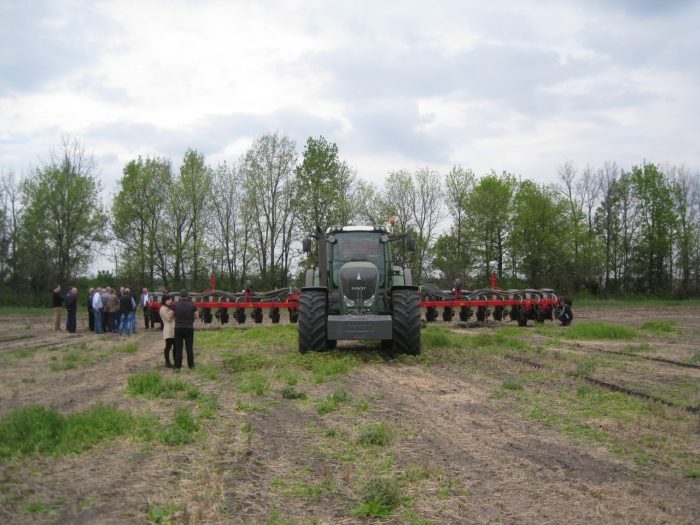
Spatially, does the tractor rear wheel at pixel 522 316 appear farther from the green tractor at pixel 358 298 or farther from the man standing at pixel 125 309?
the man standing at pixel 125 309

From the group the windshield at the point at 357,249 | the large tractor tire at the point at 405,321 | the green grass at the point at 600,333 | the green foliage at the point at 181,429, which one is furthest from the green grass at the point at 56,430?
the green grass at the point at 600,333

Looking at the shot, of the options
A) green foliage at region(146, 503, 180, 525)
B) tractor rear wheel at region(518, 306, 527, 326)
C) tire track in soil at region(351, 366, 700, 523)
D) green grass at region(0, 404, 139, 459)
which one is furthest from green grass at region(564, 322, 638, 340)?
green foliage at region(146, 503, 180, 525)

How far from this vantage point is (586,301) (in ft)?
166

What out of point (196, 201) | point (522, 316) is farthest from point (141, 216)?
point (522, 316)

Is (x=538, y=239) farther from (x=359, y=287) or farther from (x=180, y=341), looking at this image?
(x=180, y=341)

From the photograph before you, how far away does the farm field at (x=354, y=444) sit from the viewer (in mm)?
4750

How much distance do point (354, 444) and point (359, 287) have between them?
754 centimetres

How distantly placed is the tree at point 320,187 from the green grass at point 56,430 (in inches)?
1574

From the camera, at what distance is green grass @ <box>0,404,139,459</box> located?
6.31 metres

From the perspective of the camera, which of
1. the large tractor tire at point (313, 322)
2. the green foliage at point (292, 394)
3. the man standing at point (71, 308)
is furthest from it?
the man standing at point (71, 308)

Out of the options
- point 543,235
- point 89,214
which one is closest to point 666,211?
point 543,235

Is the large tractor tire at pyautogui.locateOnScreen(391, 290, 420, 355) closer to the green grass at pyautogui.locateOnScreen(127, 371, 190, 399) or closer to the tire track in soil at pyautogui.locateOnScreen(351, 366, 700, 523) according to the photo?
the tire track in soil at pyautogui.locateOnScreen(351, 366, 700, 523)

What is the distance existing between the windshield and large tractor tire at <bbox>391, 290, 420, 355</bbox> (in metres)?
1.49

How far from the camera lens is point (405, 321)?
43.4 ft
